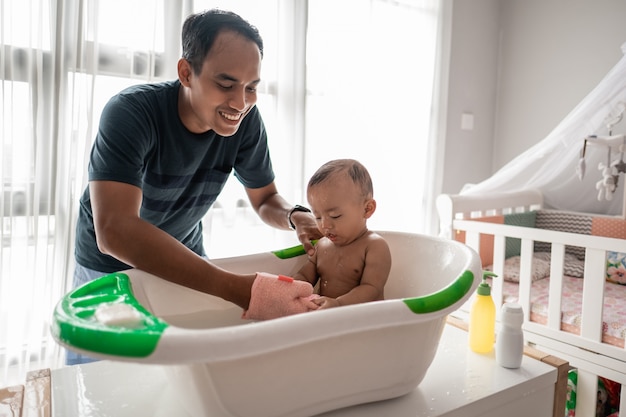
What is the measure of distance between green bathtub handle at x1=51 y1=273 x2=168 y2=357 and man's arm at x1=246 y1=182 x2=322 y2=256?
0.56 m

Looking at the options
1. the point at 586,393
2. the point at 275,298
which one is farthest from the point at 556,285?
the point at 275,298

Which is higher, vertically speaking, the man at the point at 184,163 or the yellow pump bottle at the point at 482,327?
the man at the point at 184,163

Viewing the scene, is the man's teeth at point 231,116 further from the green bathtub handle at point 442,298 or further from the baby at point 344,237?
the green bathtub handle at point 442,298

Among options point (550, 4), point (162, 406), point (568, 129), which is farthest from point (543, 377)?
point (550, 4)

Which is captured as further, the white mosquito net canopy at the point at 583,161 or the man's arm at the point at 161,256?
the white mosquito net canopy at the point at 583,161

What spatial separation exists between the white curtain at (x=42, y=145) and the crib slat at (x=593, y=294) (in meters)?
1.74

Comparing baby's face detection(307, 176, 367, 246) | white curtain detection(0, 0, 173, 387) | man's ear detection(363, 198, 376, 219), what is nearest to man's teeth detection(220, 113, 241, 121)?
baby's face detection(307, 176, 367, 246)

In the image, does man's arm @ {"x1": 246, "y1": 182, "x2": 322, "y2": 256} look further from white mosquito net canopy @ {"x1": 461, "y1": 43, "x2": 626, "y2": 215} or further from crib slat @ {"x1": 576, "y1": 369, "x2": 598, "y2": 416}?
white mosquito net canopy @ {"x1": 461, "y1": 43, "x2": 626, "y2": 215}

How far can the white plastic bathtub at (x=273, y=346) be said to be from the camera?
1.58ft

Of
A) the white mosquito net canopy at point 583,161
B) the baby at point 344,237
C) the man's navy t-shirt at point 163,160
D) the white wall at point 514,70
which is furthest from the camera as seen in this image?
the white wall at point 514,70

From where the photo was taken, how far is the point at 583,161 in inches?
80.3

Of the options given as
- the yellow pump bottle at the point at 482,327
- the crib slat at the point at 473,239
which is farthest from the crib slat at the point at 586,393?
the yellow pump bottle at the point at 482,327

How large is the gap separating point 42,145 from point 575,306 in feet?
6.46

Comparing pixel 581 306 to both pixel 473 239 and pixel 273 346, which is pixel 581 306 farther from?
pixel 273 346
